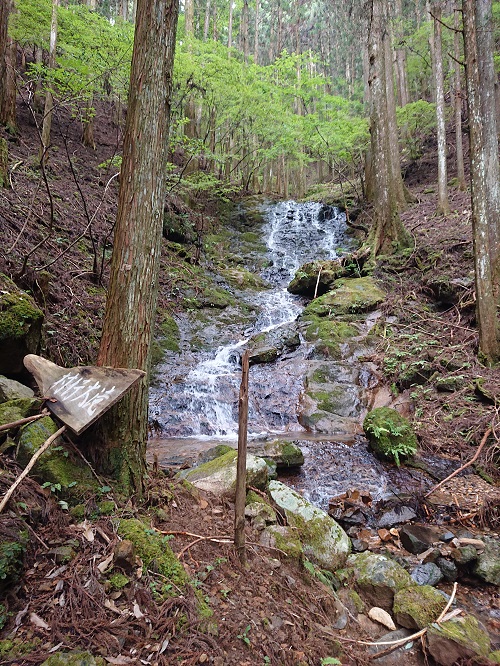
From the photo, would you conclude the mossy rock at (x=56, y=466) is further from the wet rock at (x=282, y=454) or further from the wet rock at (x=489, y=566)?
the wet rock at (x=489, y=566)

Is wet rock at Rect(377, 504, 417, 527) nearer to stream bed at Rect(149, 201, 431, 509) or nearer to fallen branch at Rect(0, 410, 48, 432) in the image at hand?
stream bed at Rect(149, 201, 431, 509)

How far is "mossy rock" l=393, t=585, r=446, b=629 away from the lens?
2895mm

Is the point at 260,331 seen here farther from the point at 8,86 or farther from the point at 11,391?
the point at 8,86

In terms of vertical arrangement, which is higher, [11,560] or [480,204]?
[480,204]

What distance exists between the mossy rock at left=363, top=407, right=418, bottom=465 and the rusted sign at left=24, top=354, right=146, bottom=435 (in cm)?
427

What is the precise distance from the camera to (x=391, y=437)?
5.79 m

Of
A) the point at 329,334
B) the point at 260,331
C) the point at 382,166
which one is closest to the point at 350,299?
the point at 329,334

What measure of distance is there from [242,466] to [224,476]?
149cm

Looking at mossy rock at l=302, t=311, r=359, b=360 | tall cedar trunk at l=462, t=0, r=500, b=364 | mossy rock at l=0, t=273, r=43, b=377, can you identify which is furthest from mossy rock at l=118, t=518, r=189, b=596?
mossy rock at l=302, t=311, r=359, b=360

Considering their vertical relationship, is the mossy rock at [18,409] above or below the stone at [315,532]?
above

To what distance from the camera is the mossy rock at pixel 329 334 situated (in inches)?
359

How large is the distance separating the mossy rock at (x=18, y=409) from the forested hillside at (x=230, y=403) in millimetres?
15

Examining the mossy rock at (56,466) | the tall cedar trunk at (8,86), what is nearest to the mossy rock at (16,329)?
the mossy rock at (56,466)

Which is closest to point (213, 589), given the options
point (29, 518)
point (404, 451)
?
point (29, 518)
